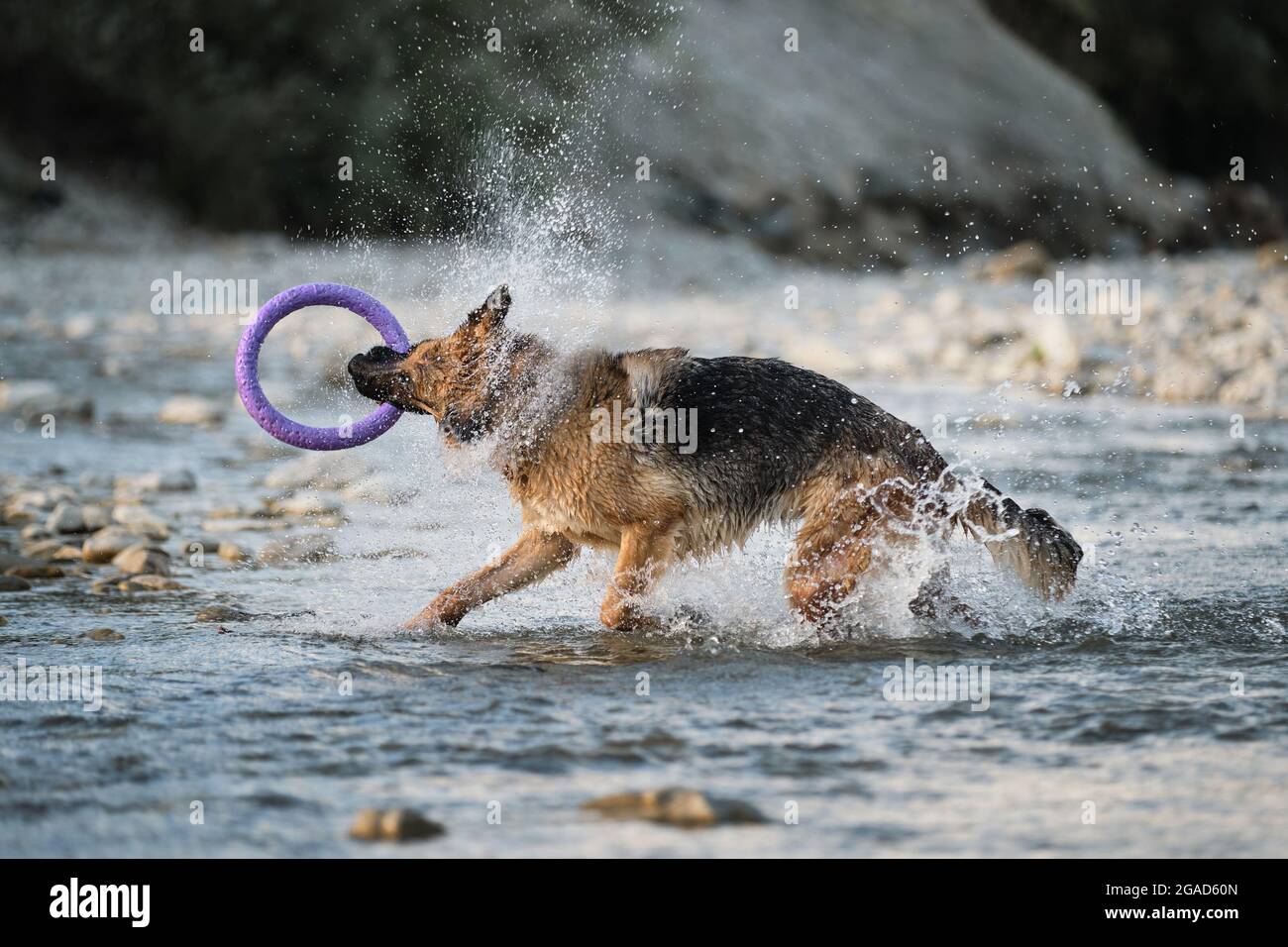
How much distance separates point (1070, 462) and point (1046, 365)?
4838 mm

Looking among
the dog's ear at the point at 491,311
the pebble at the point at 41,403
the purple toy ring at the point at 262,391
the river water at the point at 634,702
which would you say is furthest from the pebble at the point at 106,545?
the pebble at the point at 41,403

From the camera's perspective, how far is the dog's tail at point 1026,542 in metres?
7.76

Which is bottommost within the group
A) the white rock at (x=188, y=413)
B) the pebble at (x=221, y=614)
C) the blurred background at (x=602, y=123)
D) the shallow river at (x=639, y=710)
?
the shallow river at (x=639, y=710)

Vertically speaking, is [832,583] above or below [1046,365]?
below

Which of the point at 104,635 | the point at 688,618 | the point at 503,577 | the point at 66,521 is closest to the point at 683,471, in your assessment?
the point at 688,618

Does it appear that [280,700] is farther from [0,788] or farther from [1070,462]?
[1070,462]

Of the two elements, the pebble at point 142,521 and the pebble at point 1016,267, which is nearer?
the pebble at point 142,521

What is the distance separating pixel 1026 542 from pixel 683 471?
68.8 inches

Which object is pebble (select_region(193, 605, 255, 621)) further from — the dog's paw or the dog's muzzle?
the dog's paw

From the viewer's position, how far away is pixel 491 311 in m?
7.86

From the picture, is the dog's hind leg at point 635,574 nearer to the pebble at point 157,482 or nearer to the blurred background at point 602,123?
the pebble at point 157,482

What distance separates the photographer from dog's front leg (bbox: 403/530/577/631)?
780 centimetres
